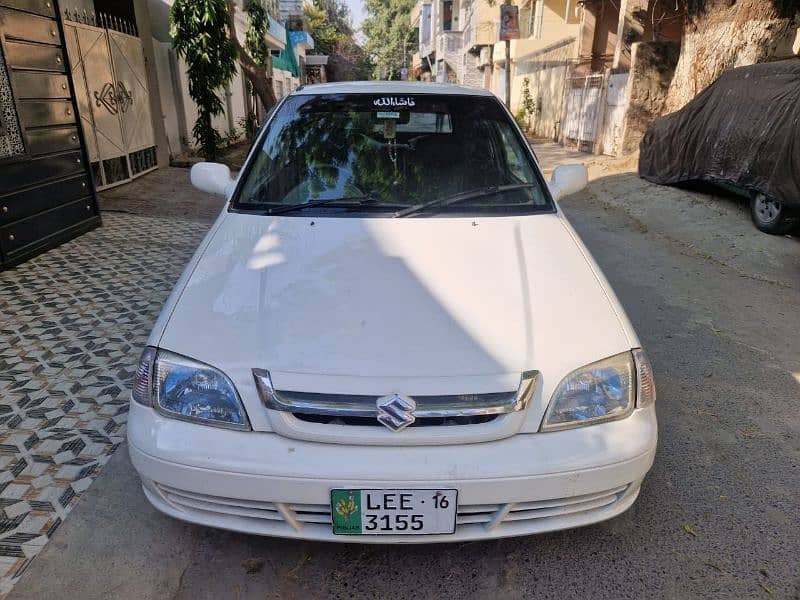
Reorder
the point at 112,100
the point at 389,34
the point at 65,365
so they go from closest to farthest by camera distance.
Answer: the point at 65,365
the point at 112,100
the point at 389,34

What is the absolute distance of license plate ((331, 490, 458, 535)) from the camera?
169 cm

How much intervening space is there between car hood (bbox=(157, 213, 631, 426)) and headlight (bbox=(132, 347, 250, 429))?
0.04 metres

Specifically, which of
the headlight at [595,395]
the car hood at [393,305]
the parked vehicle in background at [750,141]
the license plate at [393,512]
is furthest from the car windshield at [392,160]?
the parked vehicle in background at [750,141]

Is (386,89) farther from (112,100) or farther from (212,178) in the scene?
(112,100)

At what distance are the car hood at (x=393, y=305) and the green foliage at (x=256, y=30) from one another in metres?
10.3

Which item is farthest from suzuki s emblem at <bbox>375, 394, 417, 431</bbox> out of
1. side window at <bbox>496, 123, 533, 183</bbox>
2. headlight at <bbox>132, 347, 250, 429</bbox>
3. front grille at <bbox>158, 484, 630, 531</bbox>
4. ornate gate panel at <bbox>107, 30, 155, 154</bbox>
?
ornate gate panel at <bbox>107, 30, 155, 154</bbox>

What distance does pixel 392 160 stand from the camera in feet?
9.55

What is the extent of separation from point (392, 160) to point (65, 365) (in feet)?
7.78

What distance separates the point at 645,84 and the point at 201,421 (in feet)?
36.4

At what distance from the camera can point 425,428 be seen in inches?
68.3

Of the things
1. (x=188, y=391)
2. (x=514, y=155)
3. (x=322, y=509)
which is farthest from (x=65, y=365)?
(x=514, y=155)

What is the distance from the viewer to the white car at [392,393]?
5.60 feet

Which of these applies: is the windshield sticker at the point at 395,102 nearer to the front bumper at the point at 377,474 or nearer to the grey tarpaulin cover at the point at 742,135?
the front bumper at the point at 377,474

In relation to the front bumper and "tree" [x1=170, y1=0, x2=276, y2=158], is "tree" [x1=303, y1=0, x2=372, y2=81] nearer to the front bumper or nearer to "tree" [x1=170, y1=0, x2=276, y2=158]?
"tree" [x1=170, y1=0, x2=276, y2=158]
